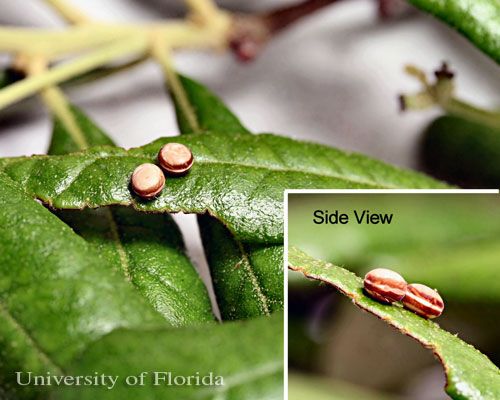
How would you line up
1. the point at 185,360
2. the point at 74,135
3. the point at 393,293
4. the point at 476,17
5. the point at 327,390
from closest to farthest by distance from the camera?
1. the point at 185,360
2. the point at 393,293
3. the point at 476,17
4. the point at 74,135
5. the point at 327,390

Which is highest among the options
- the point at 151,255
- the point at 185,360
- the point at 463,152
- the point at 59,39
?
the point at 59,39

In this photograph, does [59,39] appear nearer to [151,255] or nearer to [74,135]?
[74,135]

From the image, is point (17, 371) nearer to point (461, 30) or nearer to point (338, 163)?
point (338, 163)

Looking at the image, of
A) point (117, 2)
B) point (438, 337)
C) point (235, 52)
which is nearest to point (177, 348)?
point (438, 337)

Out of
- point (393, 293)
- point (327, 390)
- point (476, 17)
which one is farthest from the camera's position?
point (327, 390)

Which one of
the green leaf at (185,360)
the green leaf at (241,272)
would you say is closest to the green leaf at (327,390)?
the green leaf at (241,272)

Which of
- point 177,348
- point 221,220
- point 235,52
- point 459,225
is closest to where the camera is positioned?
point 177,348

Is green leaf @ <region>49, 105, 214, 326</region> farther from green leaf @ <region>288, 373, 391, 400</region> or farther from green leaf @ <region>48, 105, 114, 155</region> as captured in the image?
green leaf @ <region>288, 373, 391, 400</region>

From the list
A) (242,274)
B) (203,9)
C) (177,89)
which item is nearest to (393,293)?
(242,274)

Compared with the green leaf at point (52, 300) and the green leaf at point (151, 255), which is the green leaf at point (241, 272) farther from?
the green leaf at point (52, 300)
